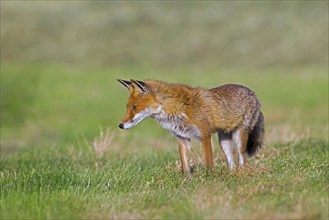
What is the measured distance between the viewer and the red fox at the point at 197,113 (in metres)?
9.17

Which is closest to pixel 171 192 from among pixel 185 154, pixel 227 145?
pixel 185 154

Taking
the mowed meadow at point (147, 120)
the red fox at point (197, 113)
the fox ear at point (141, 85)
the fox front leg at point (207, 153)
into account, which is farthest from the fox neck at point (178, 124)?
the mowed meadow at point (147, 120)

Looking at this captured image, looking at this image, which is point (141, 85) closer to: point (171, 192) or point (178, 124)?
point (178, 124)

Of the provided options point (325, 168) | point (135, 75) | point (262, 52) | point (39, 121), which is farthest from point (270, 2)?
point (325, 168)

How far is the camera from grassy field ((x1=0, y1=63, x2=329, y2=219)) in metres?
7.13

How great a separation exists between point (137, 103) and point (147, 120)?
11061 mm

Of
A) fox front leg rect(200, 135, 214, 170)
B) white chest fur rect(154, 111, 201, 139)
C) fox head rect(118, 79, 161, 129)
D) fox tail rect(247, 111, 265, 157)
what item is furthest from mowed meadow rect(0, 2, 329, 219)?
fox head rect(118, 79, 161, 129)

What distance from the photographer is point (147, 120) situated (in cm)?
2019

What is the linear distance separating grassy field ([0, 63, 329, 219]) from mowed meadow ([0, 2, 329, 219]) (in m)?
0.02

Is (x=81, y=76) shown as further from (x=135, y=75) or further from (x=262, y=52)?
(x=262, y=52)

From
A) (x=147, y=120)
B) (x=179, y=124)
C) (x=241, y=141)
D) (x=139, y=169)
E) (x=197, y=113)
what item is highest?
(x=147, y=120)

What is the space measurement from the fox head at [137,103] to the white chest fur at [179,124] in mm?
218

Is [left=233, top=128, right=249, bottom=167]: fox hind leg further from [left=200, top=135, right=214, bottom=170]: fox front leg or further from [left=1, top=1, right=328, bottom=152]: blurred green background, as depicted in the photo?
[left=1, top=1, right=328, bottom=152]: blurred green background

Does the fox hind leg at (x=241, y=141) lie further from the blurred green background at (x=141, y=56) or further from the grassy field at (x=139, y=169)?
the blurred green background at (x=141, y=56)
